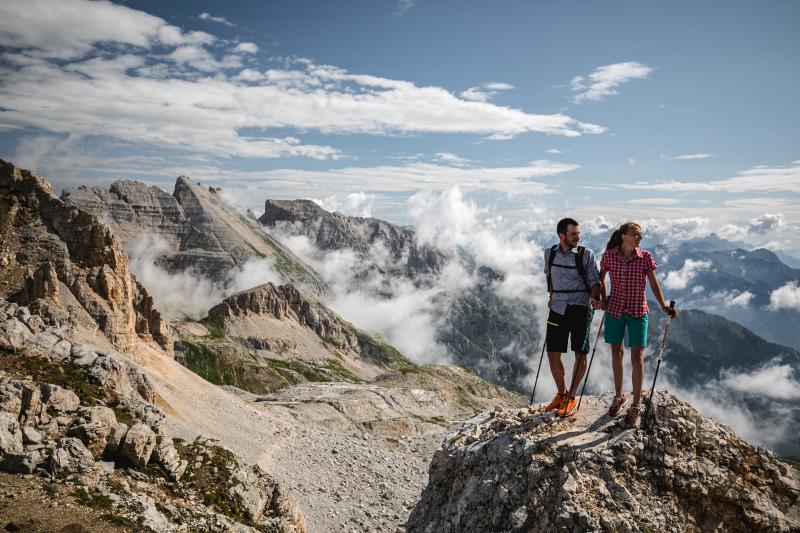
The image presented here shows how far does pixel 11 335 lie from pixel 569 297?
1145 inches

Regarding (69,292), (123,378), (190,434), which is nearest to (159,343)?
(69,292)

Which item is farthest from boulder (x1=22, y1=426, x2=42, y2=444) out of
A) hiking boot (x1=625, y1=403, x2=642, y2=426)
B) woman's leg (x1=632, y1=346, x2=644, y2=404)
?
woman's leg (x1=632, y1=346, x2=644, y2=404)

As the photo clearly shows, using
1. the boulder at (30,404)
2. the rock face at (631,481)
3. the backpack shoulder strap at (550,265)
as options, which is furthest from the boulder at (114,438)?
the backpack shoulder strap at (550,265)

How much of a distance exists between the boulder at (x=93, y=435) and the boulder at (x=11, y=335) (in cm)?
842

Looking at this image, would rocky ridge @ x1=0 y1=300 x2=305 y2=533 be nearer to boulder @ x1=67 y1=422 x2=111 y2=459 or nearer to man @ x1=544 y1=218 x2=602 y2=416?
boulder @ x1=67 y1=422 x2=111 y2=459

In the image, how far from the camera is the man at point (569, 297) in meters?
14.0

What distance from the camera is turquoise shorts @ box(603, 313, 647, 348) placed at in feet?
42.7

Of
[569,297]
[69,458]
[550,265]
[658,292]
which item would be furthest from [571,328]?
[69,458]

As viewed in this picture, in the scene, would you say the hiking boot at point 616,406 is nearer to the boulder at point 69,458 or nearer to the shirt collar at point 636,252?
the shirt collar at point 636,252

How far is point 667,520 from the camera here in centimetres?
1116

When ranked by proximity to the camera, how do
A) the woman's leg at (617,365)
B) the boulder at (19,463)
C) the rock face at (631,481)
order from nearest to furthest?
the rock face at (631,481)
the woman's leg at (617,365)
the boulder at (19,463)

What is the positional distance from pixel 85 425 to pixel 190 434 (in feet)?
67.4

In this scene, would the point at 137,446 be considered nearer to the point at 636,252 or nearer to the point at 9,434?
the point at 9,434

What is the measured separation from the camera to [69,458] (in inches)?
813
